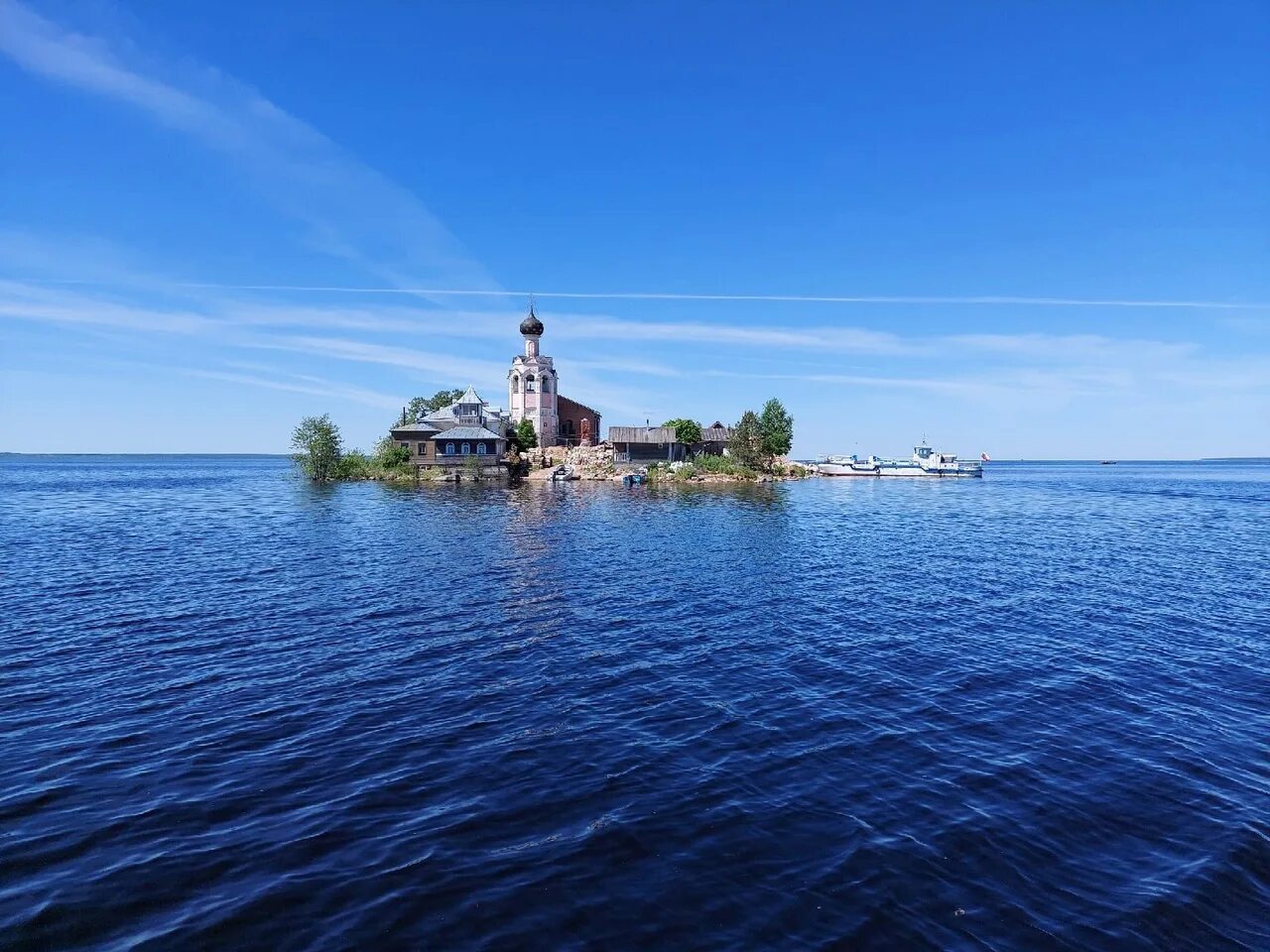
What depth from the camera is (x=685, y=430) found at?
12838 centimetres

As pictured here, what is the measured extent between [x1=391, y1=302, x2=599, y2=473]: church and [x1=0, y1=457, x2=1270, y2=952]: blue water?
77.0 metres

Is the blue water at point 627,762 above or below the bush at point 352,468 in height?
below

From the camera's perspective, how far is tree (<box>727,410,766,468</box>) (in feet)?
395

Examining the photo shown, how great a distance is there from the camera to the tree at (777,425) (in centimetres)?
12631

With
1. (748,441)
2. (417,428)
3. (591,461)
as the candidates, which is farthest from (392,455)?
(748,441)

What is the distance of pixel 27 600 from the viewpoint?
26.0 meters

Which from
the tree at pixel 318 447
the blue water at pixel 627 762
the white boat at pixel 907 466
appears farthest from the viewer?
the white boat at pixel 907 466

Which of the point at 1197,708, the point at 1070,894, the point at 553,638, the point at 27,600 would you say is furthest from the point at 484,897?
the point at 27,600

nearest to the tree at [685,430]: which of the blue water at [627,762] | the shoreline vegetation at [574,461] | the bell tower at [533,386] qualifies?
the shoreline vegetation at [574,461]

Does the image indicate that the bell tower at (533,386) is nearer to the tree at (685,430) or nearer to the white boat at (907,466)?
the tree at (685,430)

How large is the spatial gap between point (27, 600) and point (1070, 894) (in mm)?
34903

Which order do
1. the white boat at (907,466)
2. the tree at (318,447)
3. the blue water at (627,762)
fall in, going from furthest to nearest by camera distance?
the white boat at (907,466), the tree at (318,447), the blue water at (627,762)

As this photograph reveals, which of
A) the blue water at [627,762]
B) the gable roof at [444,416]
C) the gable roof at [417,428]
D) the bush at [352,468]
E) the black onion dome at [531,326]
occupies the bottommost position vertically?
the blue water at [627,762]

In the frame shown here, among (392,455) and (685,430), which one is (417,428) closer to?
(392,455)
